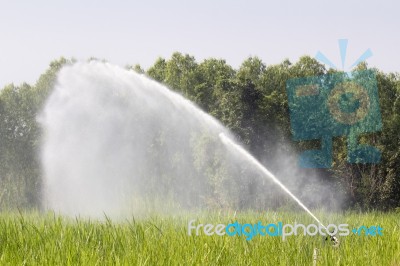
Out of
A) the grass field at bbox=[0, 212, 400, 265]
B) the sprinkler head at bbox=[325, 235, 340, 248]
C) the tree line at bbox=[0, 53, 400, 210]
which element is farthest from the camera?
the tree line at bbox=[0, 53, 400, 210]

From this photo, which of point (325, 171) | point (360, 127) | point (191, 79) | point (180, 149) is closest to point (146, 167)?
point (180, 149)

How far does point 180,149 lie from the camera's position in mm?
25844

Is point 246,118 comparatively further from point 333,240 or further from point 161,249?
point 161,249

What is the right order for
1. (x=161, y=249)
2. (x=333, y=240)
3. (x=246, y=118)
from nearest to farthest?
(x=161, y=249) < (x=333, y=240) < (x=246, y=118)

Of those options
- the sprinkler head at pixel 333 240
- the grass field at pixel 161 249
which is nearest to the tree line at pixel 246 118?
the sprinkler head at pixel 333 240

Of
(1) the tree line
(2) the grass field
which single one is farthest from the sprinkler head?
(1) the tree line

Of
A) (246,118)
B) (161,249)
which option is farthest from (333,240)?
(246,118)

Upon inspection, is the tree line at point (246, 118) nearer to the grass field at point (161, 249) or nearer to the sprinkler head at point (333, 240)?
the sprinkler head at point (333, 240)

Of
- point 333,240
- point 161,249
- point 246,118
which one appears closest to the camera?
point 161,249

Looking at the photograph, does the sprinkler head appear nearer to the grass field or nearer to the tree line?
the grass field

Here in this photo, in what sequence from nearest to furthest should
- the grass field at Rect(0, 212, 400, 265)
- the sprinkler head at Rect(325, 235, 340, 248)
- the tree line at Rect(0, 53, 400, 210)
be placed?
the grass field at Rect(0, 212, 400, 265), the sprinkler head at Rect(325, 235, 340, 248), the tree line at Rect(0, 53, 400, 210)

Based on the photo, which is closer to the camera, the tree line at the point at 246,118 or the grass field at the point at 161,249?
the grass field at the point at 161,249

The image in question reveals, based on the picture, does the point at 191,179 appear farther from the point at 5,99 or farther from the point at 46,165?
the point at 5,99

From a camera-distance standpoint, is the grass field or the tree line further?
the tree line
